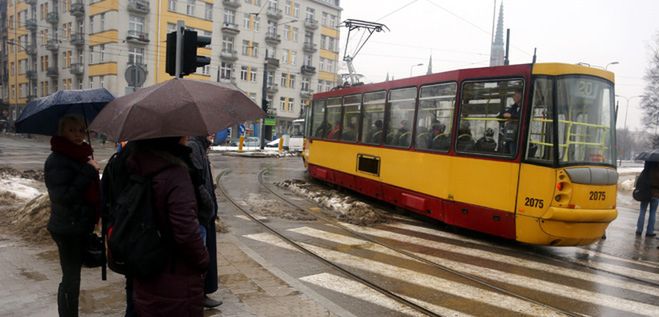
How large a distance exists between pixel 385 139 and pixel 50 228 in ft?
27.5

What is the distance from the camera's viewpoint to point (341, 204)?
11.6m

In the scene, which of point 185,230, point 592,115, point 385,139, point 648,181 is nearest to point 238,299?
point 185,230

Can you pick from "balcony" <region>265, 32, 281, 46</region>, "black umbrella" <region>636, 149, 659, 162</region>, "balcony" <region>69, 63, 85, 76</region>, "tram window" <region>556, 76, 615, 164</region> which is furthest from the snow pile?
"balcony" <region>265, 32, 281, 46</region>

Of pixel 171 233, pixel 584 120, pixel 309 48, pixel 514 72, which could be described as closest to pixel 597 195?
pixel 584 120

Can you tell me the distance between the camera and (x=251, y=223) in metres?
9.38

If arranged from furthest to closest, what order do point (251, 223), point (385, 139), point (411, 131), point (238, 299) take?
point (385, 139) → point (411, 131) → point (251, 223) → point (238, 299)

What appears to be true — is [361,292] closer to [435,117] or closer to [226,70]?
[435,117]

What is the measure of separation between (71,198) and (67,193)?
0.05m

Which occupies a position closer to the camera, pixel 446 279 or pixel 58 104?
pixel 58 104

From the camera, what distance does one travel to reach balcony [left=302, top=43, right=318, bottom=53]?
58562 millimetres

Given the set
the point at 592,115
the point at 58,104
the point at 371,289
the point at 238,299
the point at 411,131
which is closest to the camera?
the point at 58,104

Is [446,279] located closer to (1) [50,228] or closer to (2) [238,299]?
(2) [238,299]

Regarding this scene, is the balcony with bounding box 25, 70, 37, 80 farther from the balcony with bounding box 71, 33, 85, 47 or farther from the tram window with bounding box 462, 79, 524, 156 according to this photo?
the tram window with bounding box 462, 79, 524, 156

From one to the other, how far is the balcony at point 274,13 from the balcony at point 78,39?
18953mm
